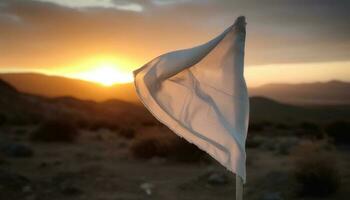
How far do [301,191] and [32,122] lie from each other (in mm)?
39516

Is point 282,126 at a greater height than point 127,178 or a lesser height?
lesser

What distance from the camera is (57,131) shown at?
3006cm

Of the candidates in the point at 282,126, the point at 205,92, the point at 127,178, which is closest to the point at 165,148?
the point at 127,178

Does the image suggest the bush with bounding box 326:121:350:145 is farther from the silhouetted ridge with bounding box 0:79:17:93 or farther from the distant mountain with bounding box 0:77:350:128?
the silhouetted ridge with bounding box 0:79:17:93

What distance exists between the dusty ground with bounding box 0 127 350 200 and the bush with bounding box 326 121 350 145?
6.17 meters

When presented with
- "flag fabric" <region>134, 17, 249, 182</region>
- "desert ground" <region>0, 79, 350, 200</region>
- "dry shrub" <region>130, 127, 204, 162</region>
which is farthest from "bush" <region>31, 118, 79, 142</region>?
"flag fabric" <region>134, 17, 249, 182</region>

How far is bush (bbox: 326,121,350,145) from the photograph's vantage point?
31062 mm

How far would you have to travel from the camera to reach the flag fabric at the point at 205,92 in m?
4.89

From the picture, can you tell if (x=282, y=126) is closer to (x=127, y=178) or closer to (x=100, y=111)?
(x=127, y=178)

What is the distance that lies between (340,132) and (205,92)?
28.2 meters

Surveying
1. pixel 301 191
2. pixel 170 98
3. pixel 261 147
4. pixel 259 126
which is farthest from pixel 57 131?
pixel 170 98

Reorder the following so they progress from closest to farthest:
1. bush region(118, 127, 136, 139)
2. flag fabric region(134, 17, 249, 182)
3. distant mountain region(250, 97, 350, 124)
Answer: flag fabric region(134, 17, 249, 182)
bush region(118, 127, 136, 139)
distant mountain region(250, 97, 350, 124)

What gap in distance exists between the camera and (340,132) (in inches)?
1249

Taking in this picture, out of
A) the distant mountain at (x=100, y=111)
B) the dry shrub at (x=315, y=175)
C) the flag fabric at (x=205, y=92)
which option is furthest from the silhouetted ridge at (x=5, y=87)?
the flag fabric at (x=205, y=92)
